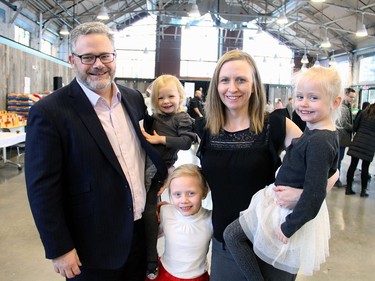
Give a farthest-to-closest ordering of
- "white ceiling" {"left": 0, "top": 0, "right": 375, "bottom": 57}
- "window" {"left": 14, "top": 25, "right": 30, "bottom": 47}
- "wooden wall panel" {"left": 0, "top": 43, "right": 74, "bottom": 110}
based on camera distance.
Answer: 1. "window" {"left": 14, "top": 25, "right": 30, "bottom": 47}
2. "white ceiling" {"left": 0, "top": 0, "right": 375, "bottom": 57}
3. "wooden wall panel" {"left": 0, "top": 43, "right": 74, "bottom": 110}

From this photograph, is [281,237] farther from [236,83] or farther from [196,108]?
[196,108]

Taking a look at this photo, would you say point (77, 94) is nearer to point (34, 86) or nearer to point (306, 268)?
point (306, 268)

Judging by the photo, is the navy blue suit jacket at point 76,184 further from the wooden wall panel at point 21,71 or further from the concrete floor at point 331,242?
the wooden wall panel at point 21,71

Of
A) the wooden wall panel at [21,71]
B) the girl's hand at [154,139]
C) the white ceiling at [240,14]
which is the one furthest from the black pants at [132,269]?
the white ceiling at [240,14]

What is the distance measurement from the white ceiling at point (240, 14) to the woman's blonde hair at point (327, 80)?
1148cm

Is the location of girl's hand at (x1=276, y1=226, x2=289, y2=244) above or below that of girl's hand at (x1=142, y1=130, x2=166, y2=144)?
below

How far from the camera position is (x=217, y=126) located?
163 centimetres

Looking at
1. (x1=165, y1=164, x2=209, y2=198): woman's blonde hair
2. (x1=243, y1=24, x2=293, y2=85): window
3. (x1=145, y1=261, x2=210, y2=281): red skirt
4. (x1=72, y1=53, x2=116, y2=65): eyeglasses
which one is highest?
(x1=243, y1=24, x2=293, y2=85): window

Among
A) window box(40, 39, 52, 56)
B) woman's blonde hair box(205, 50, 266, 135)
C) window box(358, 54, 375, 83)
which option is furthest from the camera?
window box(358, 54, 375, 83)

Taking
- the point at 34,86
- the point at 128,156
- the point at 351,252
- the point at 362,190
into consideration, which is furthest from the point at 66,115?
the point at 34,86

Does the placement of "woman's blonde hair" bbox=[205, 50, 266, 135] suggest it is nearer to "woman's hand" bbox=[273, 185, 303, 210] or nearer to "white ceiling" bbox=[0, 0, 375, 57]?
"woman's hand" bbox=[273, 185, 303, 210]

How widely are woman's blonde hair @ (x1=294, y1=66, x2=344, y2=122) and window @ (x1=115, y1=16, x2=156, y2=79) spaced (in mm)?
20082

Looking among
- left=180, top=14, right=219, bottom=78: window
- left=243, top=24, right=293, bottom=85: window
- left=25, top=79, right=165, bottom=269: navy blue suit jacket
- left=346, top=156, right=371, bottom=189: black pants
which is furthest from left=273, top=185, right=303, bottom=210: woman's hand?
left=243, top=24, right=293, bottom=85: window

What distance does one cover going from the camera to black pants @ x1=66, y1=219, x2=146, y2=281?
1660mm
